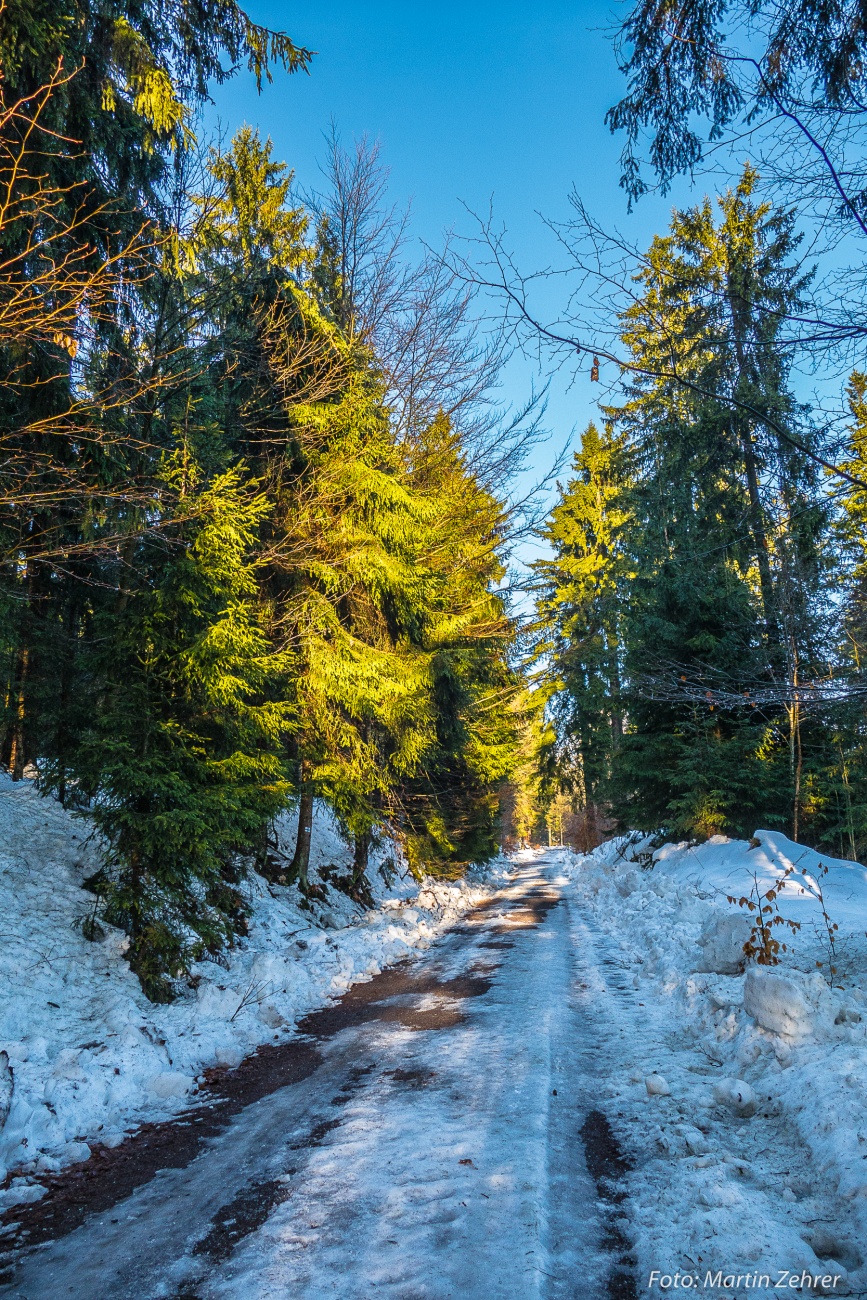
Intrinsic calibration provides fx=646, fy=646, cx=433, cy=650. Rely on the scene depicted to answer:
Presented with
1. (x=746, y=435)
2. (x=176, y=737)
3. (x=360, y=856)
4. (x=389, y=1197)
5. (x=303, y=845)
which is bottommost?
(x=360, y=856)

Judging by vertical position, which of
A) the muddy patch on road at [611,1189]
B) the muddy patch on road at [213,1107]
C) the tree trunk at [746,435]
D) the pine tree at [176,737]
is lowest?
the muddy patch on road at [213,1107]

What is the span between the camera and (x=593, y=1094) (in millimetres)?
4398

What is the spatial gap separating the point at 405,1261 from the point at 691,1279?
115 cm

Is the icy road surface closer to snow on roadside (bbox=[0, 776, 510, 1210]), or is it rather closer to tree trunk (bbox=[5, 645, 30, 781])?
snow on roadside (bbox=[0, 776, 510, 1210])

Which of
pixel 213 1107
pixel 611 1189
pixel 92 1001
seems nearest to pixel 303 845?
pixel 92 1001

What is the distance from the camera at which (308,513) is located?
11.4 m

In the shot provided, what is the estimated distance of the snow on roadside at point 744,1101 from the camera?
269 centimetres

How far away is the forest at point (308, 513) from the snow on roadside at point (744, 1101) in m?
2.20

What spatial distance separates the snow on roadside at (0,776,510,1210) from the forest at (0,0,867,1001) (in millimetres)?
455

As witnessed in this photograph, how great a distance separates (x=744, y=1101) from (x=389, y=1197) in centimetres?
224

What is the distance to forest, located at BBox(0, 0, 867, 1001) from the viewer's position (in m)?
4.54

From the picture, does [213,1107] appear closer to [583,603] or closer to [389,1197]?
[389,1197]

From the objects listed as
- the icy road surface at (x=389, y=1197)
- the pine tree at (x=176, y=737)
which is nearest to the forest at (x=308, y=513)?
the pine tree at (x=176, y=737)

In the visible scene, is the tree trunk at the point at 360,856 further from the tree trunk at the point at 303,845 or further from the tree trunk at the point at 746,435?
the tree trunk at the point at 746,435
